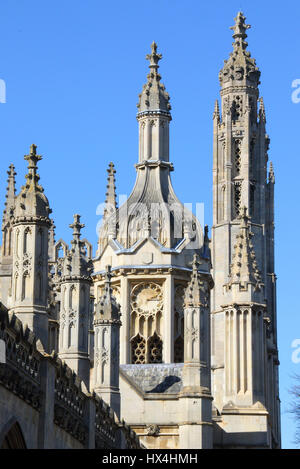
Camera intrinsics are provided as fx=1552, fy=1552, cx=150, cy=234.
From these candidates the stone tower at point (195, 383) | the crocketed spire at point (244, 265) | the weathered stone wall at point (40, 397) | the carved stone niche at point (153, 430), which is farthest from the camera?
the crocketed spire at point (244, 265)

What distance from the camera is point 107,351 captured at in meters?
38.5

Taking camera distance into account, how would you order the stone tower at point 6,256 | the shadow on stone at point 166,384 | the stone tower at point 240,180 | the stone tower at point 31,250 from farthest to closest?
the stone tower at point 240,180 → the stone tower at point 6,256 → the shadow on stone at point 166,384 → the stone tower at point 31,250

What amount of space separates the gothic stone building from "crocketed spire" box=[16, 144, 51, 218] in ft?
0.09

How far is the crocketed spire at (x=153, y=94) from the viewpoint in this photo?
55.7 meters

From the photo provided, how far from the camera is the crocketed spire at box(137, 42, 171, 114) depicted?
55.7 m

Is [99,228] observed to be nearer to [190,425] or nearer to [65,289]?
[190,425]

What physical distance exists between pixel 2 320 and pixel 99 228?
3416cm

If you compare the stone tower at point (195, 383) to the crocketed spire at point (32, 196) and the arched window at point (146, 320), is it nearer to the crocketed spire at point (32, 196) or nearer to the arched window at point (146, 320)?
the arched window at point (146, 320)

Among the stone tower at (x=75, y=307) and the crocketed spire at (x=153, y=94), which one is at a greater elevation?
the crocketed spire at (x=153, y=94)

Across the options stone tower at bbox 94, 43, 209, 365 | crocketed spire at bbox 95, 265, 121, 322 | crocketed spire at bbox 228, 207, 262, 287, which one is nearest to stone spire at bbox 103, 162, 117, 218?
stone tower at bbox 94, 43, 209, 365

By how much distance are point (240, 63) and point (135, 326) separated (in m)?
39.3

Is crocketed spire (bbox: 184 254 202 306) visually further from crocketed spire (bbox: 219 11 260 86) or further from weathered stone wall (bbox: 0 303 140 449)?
crocketed spire (bbox: 219 11 260 86)

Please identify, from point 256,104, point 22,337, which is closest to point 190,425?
point 22,337

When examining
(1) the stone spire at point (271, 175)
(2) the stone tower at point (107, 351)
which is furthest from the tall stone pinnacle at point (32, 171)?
(1) the stone spire at point (271, 175)
